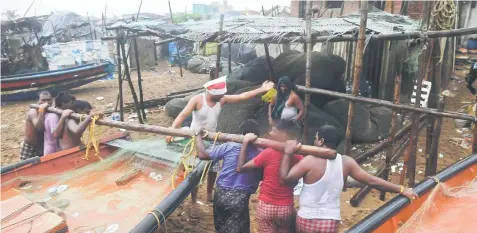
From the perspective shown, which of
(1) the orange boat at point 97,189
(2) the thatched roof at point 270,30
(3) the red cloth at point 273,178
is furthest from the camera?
(2) the thatched roof at point 270,30

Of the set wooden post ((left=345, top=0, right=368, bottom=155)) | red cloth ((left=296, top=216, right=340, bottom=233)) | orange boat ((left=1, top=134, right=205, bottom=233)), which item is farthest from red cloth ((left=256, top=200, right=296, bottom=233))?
wooden post ((left=345, top=0, right=368, bottom=155))

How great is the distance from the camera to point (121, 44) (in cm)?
845

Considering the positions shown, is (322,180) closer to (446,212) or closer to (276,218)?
(276,218)

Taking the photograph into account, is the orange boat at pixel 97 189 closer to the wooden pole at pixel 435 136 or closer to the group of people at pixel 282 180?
the group of people at pixel 282 180

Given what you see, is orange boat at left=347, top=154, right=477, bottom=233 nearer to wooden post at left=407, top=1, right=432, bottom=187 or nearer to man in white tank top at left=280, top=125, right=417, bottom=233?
man in white tank top at left=280, top=125, right=417, bottom=233

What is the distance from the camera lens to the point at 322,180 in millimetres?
2717

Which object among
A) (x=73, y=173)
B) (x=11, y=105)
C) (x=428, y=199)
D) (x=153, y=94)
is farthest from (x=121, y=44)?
(x=428, y=199)

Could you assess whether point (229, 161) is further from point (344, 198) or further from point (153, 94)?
point (153, 94)

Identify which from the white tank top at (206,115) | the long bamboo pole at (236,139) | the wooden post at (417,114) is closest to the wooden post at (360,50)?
the wooden post at (417,114)

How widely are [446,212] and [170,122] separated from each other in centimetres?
692

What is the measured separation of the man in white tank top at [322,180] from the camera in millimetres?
2717

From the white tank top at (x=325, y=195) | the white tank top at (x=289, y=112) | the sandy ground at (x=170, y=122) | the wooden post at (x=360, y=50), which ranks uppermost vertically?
the wooden post at (x=360, y=50)

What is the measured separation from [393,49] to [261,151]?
7.29 metres

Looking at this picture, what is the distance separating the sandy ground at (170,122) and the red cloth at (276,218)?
119 cm
